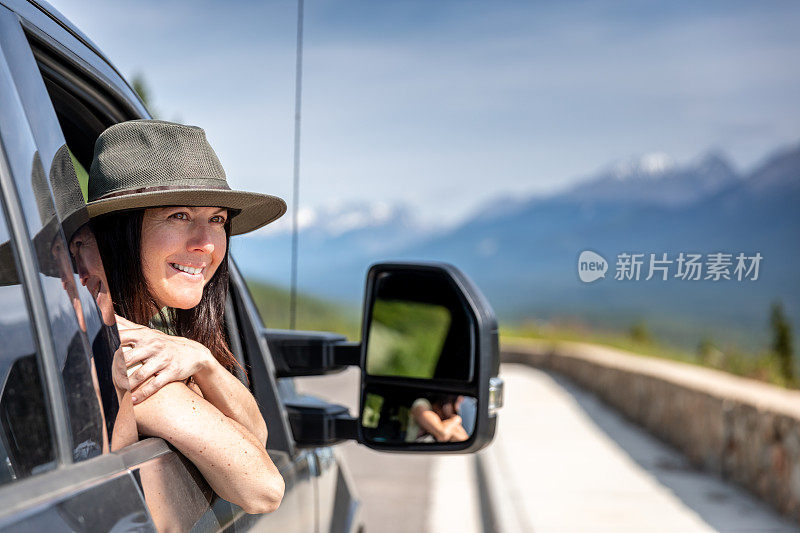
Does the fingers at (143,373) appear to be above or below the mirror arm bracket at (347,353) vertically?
above

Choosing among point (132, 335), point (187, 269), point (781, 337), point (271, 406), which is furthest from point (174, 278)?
point (781, 337)

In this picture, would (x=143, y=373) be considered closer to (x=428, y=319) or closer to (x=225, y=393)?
(x=225, y=393)

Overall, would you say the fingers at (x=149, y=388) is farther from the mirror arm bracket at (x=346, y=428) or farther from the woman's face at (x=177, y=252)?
the mirror arm bracket at (x=346, y=428)

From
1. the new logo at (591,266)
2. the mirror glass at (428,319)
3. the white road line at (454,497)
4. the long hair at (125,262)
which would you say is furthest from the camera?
the white road line at (454,497)

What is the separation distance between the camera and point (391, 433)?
2.39 metres

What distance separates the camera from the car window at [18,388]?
1215mm

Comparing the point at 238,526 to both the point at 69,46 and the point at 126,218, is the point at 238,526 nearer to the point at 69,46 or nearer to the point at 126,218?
the point at 126,218

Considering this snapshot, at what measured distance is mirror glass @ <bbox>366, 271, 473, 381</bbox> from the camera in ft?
7.39

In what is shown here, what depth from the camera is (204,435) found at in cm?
150

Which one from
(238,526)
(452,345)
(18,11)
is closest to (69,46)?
(18,11)

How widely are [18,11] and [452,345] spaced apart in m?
1.25

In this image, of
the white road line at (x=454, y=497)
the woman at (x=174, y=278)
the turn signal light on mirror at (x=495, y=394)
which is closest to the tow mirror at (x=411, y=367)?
the turn signal light on mirror at (x=495, y=394)

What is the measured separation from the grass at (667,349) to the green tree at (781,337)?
160cm

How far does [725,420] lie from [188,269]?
826cm
